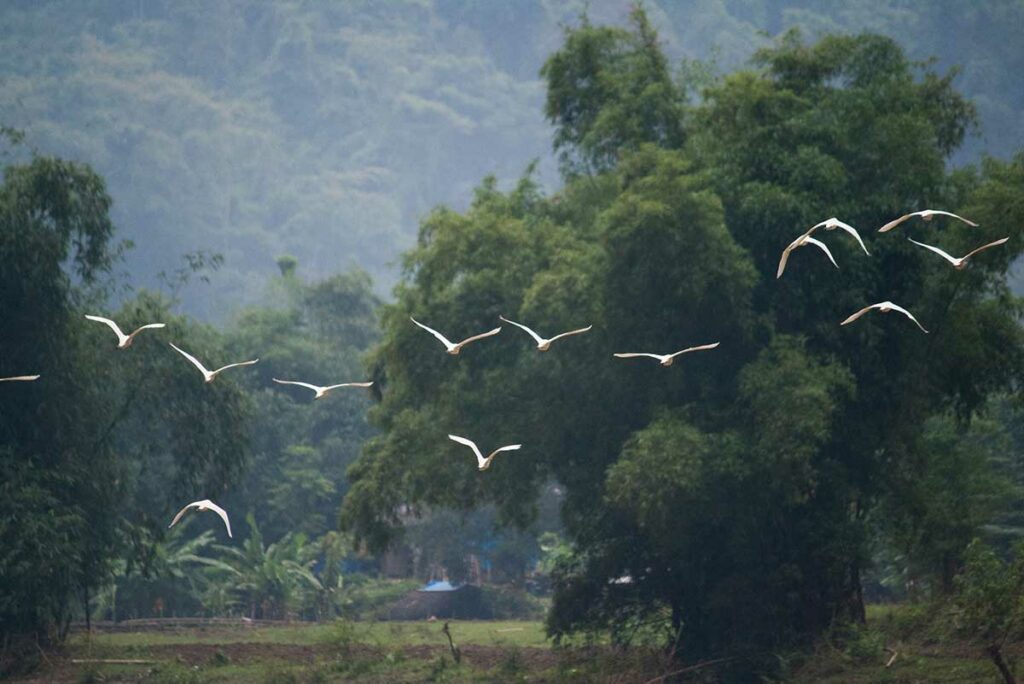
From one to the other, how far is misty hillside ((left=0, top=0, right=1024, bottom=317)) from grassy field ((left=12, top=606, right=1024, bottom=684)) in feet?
246

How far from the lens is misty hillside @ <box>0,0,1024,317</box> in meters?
107

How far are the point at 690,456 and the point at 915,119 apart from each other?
17.0ft

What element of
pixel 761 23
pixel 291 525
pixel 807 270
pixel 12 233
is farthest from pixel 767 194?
pixel 761 23

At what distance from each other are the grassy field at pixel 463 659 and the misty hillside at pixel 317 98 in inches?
2950

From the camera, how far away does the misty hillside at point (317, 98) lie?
352 ft

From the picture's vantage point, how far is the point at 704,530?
1794cm

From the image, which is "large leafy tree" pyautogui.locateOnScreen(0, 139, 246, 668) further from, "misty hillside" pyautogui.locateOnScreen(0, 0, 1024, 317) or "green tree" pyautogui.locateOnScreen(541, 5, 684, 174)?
"misty hillside" pyautogui.locateOnScreen(0, 0, 1024, 317)

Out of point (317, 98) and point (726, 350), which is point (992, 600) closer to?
point (726, 350)

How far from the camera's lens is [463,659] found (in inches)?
814

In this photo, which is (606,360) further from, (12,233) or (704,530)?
(12,233)

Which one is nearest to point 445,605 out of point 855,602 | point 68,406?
point 68,406

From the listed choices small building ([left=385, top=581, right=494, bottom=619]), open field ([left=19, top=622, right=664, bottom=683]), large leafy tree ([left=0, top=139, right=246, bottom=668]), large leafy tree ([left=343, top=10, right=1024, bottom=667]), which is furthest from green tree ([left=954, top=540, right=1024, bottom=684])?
small building ([left=385, top=581, right=494, bottom=619])

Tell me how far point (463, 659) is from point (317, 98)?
11051cm

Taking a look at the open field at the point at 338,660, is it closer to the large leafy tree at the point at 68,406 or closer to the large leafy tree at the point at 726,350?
the large leafy tree at the point at 726,350
